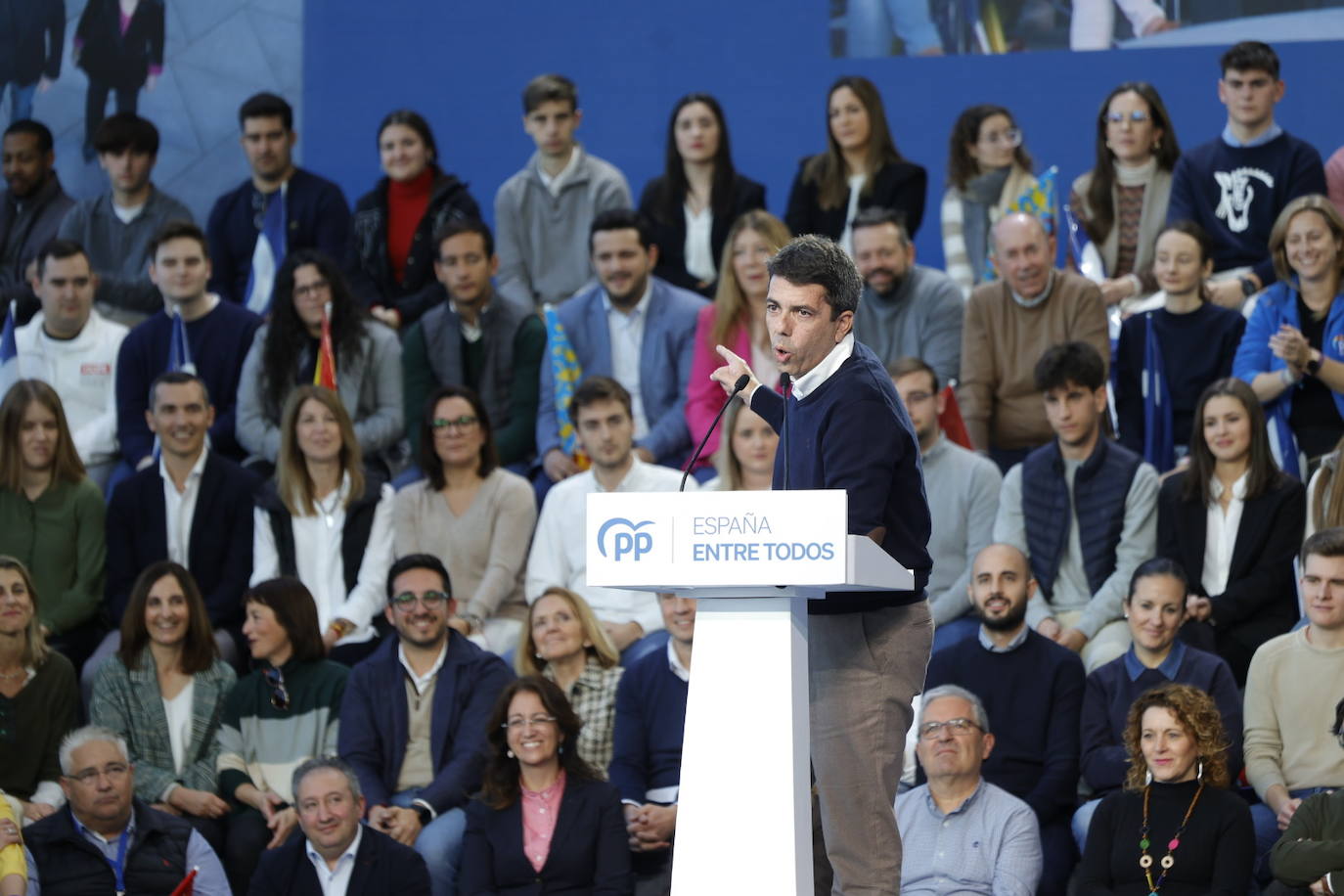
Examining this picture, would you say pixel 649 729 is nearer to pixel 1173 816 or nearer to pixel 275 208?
pixel 1173 816

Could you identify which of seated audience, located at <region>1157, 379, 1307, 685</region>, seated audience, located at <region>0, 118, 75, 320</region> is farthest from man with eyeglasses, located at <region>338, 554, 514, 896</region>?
seated audience, located at <region>0, 118, 75, 320</region>

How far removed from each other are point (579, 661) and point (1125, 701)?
5.22 ft

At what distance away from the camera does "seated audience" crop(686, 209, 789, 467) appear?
663 centimetres

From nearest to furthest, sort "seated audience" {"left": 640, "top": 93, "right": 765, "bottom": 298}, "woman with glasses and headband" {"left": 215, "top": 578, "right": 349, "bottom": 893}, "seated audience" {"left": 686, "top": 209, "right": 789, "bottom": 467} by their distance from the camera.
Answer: "woman with glasses and headband" {"left": 215, "top": 578, "right": 349, "bottom": 893}, "seated audience" {"left": 686, "top": 209, "right": 789, "bottom": 467}, "seated audience" {"left": 640, "top": 93, "right": 765, "bottom": 298}

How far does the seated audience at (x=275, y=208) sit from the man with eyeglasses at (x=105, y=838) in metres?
2.85

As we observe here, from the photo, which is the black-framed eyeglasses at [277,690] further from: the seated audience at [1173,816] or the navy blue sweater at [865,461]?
the navy blue sweater at [865,461]

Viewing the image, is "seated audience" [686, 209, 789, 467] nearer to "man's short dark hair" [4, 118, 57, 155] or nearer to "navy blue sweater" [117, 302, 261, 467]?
"navy blue sweater" [117, 302, 261, 467]

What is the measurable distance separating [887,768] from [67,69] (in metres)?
6.75

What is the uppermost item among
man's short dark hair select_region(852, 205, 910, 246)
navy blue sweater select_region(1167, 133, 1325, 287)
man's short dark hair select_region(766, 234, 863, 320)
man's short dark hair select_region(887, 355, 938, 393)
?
navy blue sweater select_region(1167, 133, 1325, 287)

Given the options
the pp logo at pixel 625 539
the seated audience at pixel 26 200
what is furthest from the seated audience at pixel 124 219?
the pp logo at pixel 625 539

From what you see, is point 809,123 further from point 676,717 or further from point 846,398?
point 846,398

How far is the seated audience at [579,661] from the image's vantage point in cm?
570

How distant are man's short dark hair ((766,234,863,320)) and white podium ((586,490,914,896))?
0.43 meters

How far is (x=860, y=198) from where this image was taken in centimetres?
729
